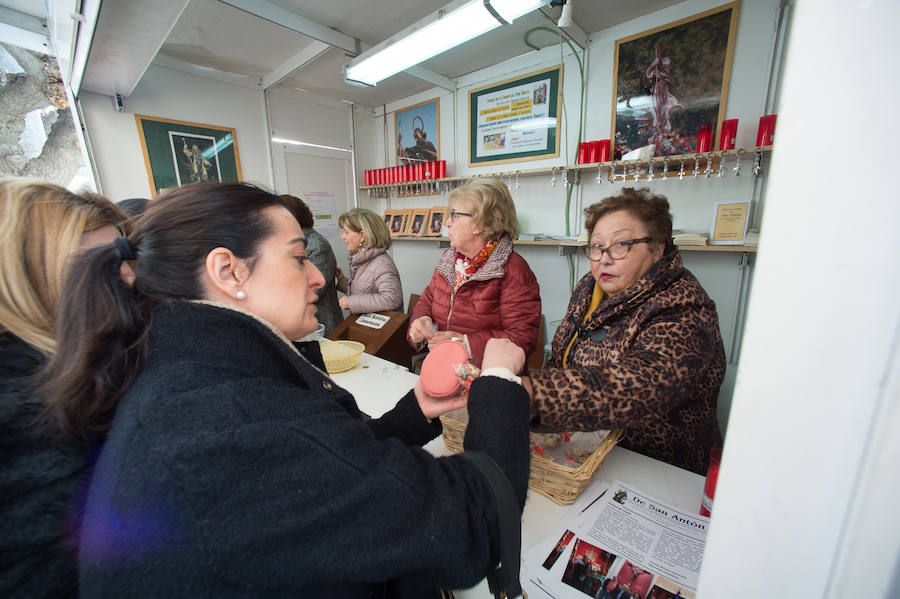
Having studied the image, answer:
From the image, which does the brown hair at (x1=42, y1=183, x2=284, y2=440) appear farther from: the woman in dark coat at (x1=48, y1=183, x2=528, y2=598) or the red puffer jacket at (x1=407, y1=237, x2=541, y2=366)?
the red puffer jacket at (x1=407, y1=237, x2=541, y2=366)

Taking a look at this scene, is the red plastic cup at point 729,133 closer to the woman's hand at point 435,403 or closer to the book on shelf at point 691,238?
the book on shelf at point 691,238

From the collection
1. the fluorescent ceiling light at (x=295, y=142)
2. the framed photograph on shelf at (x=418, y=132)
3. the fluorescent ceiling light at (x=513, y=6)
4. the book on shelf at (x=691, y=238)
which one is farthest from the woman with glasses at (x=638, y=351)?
the fluorescent ceiling light at (x=295, y=142)

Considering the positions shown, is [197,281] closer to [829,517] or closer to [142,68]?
[829,517]

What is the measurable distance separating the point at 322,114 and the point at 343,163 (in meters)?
0.59

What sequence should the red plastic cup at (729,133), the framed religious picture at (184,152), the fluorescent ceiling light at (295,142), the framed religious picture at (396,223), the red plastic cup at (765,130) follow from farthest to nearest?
1. the framed religious picture at (396,223)
2. the fluorescent ceiling light at (295,142)
3. the framed religious picture at (184,152)
4. the red plastic cup at (729,133)
5. the red plastic cup at (765,130)

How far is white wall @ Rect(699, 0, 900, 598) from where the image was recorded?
260 mm

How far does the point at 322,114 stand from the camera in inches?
Answer: 172

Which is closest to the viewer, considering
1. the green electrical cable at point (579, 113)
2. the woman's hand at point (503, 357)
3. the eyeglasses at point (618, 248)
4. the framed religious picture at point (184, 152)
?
the woman's hand at point (503, 357)

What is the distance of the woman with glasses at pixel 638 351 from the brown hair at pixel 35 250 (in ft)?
3.35

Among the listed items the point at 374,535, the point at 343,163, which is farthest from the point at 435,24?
the point at 343,163

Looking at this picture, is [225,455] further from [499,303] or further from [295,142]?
[295,142]

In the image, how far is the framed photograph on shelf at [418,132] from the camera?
4.19m

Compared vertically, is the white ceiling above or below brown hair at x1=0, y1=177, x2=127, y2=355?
above

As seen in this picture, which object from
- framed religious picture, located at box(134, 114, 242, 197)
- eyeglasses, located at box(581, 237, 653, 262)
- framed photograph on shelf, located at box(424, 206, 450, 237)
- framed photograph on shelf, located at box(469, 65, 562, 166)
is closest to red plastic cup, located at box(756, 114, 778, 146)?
framed photograph on shelf, located at box(469, 65, 562, 166)
